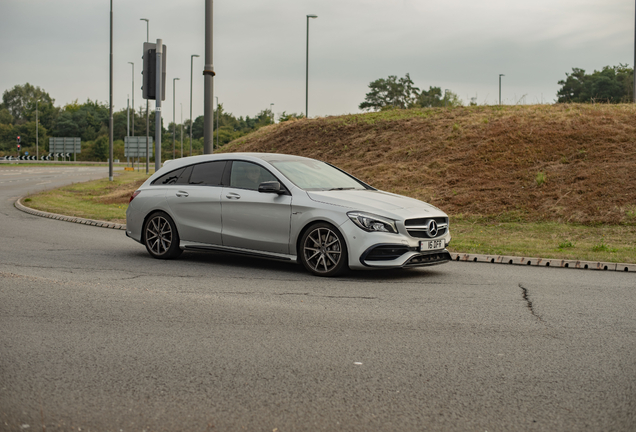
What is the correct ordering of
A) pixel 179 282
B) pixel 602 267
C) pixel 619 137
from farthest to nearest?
pixel 619 137
pixel 602 267
pixel 179 282

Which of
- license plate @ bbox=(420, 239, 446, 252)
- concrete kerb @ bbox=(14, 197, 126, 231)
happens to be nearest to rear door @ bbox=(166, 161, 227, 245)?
A: license plate @ bbox=(420, 239, 446, 252)

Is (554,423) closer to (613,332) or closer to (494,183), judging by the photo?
(613,332)

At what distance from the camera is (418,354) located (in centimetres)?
527

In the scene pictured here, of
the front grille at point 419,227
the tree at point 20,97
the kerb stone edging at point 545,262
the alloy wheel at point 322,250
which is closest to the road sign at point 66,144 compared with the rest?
the kerb stone edging at point 545,262

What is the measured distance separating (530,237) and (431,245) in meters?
6.30

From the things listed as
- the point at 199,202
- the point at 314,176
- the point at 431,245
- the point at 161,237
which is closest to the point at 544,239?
the point at 431,245

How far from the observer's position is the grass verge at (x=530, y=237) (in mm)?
11711

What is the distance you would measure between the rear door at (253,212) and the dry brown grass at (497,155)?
30.9 feet

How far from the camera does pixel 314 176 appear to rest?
394 inches

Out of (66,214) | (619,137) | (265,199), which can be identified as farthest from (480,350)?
(619,137)

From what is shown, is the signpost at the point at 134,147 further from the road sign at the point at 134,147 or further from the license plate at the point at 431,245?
the license plate at the point at 431,245

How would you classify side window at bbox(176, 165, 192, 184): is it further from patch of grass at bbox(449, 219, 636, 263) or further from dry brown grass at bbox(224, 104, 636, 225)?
dry brown grass at bbox(224, 104, 636, 225)

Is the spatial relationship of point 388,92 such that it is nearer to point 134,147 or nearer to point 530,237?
point 134,147

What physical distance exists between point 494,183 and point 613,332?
47.4 ft
